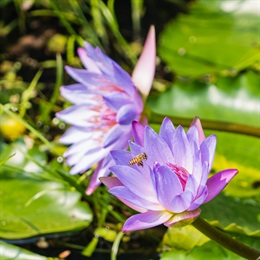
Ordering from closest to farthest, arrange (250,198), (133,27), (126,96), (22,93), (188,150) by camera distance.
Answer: (188,150), (126,96), (250,198), (22,93), (133,27)

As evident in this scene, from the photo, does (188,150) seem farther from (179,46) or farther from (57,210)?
(179,46)

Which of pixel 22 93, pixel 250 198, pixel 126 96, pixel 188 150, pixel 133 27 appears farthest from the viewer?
pixel 133 27

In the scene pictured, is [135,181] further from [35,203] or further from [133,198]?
[35,203]

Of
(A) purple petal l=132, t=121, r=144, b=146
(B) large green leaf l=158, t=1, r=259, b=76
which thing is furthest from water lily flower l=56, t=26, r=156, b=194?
(B) large green leaf l=158, t=1, r=259, b=76

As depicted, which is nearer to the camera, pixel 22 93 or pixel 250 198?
pixel 250 198

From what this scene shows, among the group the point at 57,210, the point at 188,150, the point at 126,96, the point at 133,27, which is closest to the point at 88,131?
the point at 126,96

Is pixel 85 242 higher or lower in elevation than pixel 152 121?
lower

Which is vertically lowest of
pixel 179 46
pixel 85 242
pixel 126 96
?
pixel 85 242

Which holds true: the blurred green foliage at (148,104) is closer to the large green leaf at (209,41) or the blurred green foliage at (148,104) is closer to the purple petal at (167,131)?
the large green leaf at (209,41)
